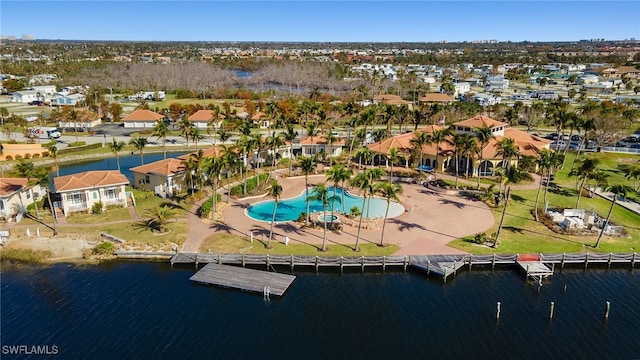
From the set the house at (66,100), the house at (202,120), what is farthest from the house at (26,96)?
the house at (202,120)

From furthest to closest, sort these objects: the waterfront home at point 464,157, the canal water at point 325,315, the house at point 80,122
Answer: the house at point 80,122
the waterfront home at point 464,157
the canal water at point 325,315

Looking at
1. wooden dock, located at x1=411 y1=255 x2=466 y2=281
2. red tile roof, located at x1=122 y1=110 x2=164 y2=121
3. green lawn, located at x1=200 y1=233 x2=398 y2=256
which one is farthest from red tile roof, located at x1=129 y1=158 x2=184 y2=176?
red tile roof, located at x1=122 y1=110 x2=164 y2=121

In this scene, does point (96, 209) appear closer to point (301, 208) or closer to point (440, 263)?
point (301, 208)

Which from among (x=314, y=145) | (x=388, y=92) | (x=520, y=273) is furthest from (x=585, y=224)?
(x=388, y=92)

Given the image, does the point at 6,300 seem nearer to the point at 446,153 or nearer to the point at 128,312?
the point at 128,312

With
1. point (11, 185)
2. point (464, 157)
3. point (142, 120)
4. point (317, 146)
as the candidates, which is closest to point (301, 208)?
point (317, 146)

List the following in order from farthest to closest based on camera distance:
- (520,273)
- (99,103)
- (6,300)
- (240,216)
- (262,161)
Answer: (99,103) < (262,161) < (240,216) < (520,273) < (6,300)

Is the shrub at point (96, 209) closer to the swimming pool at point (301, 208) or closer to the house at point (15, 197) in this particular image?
the house at point (15, 197)
